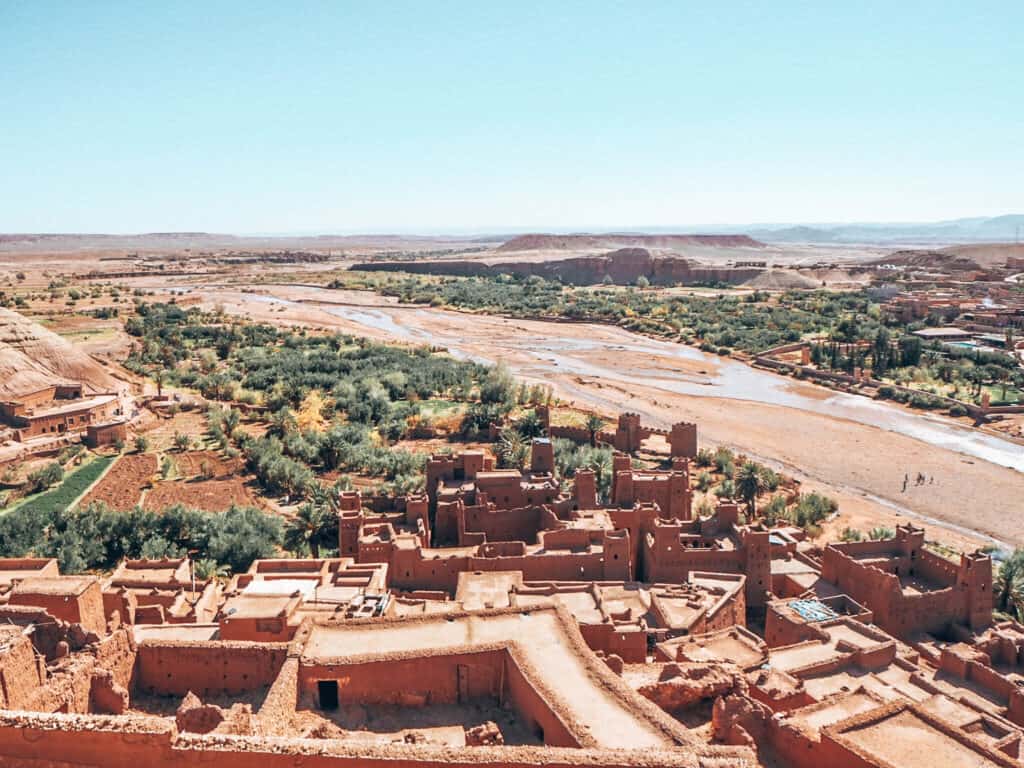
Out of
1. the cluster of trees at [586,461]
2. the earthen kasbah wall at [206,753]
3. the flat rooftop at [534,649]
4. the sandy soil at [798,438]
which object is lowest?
the sandy soil at [798,438]

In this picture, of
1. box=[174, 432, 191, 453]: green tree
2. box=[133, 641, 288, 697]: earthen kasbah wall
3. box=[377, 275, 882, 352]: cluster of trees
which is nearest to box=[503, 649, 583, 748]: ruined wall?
box=[133, 641, 288, 697]: earthen kasbah wall

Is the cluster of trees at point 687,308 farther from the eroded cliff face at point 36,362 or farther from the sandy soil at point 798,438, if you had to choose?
the eroded cliff face at point 36,362

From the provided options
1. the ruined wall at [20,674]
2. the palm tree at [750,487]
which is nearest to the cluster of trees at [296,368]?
the palm tree at [750,487]

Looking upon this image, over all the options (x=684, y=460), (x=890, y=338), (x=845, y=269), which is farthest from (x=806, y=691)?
(x=845, y=269)

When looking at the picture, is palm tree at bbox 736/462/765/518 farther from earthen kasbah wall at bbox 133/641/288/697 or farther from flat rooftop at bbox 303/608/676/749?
earthen kasbah wall at bbox 133/641/288/697

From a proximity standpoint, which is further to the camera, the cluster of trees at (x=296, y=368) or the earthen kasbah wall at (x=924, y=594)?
the cluster of trees at (x=296, y=368)

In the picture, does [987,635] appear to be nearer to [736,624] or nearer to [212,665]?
[736,624]

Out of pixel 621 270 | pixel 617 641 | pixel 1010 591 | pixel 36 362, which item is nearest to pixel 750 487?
pixel 1010 591
